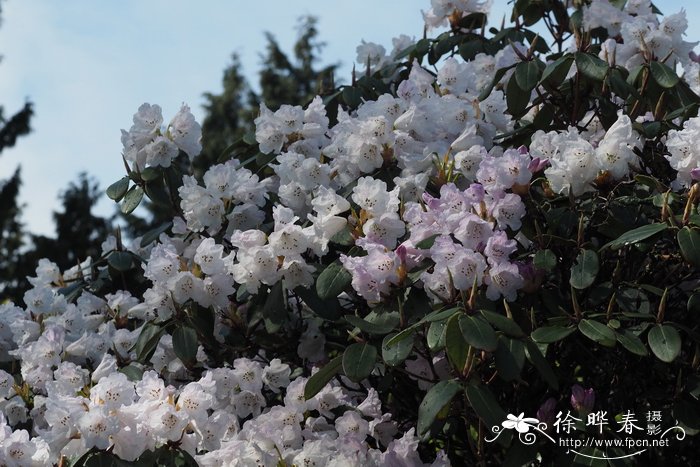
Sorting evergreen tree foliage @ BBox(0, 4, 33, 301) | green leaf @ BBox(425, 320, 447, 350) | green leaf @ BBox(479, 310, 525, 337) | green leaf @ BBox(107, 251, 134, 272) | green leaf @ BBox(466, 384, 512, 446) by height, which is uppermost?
evergreen tree foliage @ BBox(0, 4, 33, 301)

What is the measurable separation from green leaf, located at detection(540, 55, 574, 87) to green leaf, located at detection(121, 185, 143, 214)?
1.14 meters

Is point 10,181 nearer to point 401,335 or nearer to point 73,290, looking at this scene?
point 73,290

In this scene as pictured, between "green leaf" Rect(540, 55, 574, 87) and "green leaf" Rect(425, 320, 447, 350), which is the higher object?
"green leaf" Rect(540, 55, 574, 87)

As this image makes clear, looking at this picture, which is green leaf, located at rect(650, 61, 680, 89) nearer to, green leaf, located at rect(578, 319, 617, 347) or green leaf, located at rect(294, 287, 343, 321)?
green leaf, located at rect(578, 319, 617, 347)

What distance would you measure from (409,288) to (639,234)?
49cm

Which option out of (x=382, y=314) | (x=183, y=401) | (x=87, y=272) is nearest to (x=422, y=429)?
(x=382, y=314)

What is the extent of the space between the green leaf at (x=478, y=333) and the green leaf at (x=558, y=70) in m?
0.89

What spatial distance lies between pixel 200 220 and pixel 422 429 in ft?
3.29

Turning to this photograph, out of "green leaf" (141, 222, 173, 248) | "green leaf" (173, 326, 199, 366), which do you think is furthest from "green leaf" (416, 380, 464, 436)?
"green leaf" (141, 222, 173, 248)

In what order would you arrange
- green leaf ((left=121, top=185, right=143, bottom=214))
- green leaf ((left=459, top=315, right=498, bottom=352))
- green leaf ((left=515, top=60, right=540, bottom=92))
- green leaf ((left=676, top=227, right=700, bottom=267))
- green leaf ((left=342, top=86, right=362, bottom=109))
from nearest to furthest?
green leaf ((left=459, top=315, right=498, bottom=352))
green leaf ((left=676, top=227, right=700, bottom=267))
green leaf ((left=515, top=60, right=540, bottom=92))
green leaf ((left=121, top=185, right=143, bottom=214))
green leaf ((left=342, top=86, right=362, bottom=109))

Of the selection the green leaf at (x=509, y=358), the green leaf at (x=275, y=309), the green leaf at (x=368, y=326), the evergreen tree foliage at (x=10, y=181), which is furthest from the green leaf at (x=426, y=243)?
the evergreen tree foliage at (x=10, y=181)

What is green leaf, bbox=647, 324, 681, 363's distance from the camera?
185 centimetres

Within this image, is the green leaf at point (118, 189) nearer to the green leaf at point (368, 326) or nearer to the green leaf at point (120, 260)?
the green leaf at point (120, 260)

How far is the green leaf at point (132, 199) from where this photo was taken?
8.69ft
